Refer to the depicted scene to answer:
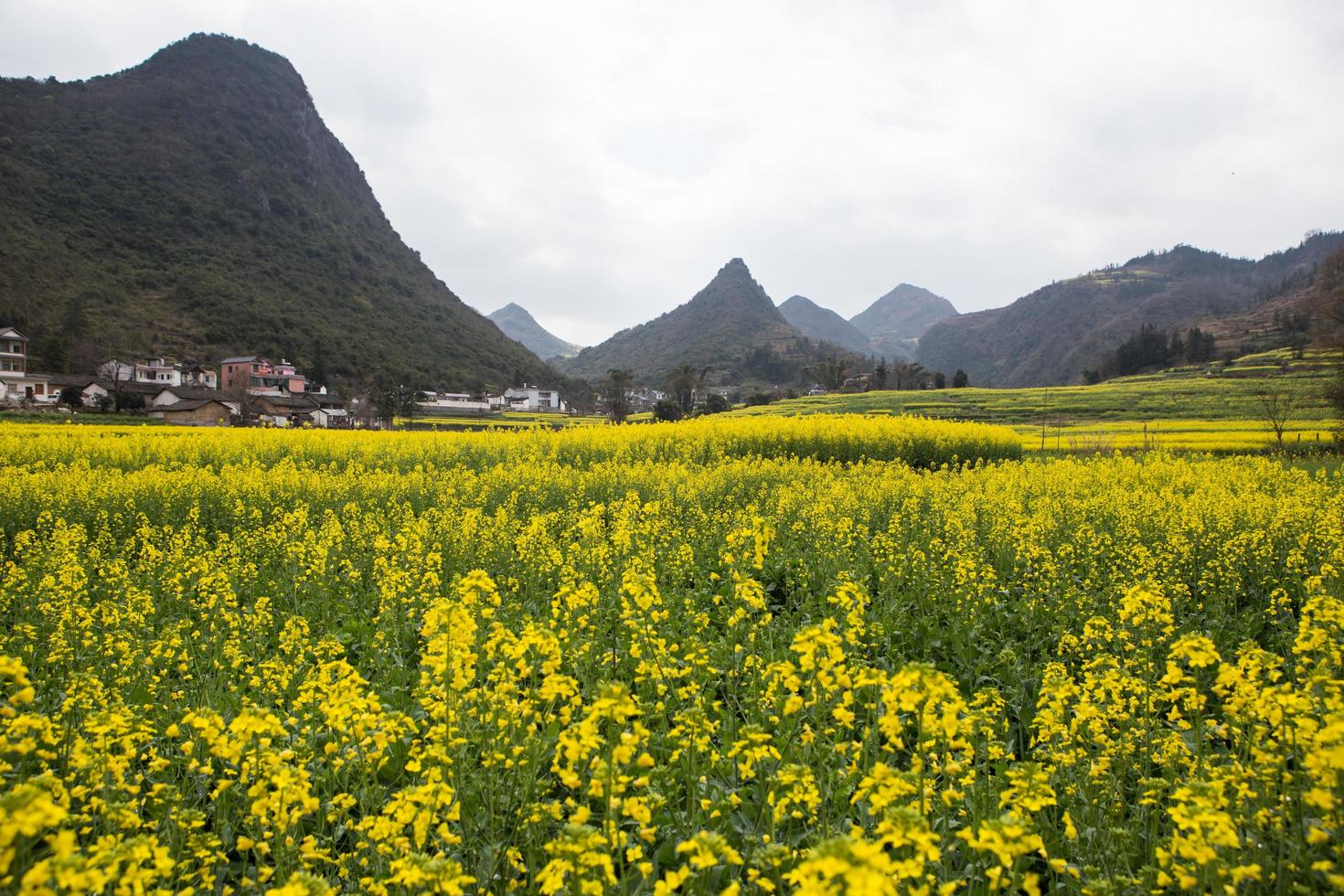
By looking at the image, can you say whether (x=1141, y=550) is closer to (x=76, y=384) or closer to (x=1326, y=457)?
(x=1326, y=457)

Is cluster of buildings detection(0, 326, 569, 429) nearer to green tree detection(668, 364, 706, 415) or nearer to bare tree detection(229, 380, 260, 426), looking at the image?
bare tree detection(229, 380, 260, 426)

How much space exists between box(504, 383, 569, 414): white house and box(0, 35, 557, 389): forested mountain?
4.53 metres

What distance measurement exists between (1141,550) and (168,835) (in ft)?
25.9

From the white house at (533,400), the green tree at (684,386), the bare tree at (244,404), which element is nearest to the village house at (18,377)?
the bare tree at (244,404)

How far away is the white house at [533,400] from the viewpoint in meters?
91.4

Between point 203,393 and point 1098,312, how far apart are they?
181 metres

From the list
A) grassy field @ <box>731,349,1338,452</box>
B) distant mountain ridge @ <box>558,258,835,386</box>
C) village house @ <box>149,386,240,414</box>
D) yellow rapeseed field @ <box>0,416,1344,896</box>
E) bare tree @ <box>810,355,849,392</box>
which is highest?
distant mountain ridge @ <box>558,258,835,386</box>

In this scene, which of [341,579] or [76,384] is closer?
[341,579]

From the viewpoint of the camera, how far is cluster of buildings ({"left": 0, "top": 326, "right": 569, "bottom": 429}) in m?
48.9

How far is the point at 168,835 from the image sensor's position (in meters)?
2.64

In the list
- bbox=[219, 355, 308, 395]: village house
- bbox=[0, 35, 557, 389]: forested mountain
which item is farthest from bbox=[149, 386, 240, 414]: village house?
bbox=[0, 35, 557, 389]: forested mountain

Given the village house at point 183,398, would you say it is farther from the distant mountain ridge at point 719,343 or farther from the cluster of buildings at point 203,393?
the distant mountain ridge at point 719,343

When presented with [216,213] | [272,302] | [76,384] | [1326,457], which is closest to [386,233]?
[216,213]

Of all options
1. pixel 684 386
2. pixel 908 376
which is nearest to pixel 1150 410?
pixel 684 386
